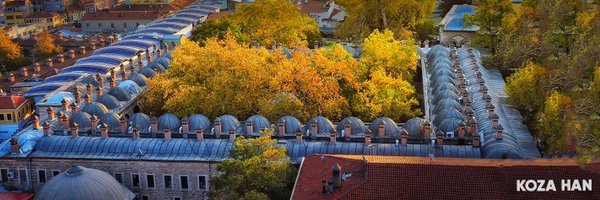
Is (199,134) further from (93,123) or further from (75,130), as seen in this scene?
(75,130)

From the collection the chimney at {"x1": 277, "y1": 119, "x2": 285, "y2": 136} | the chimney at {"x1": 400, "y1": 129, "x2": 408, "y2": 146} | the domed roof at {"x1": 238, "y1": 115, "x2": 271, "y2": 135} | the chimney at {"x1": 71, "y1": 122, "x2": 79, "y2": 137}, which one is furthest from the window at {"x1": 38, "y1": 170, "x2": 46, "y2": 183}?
the chimney at {"x1": 400, "y1": 129, "x2": 408, "y2": 146}

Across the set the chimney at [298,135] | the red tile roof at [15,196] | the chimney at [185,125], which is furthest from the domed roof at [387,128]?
the red tile roof at [15,196]

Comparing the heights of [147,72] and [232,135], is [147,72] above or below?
above

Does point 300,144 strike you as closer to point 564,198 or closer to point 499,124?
point 499,124

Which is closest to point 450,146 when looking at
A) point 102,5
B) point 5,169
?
point 5,169

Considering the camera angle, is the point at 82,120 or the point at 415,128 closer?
the point at 415,128

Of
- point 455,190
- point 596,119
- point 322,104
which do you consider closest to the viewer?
point 596,119

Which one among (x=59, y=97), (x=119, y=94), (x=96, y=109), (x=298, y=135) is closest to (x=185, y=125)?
(x=298, y=135)
